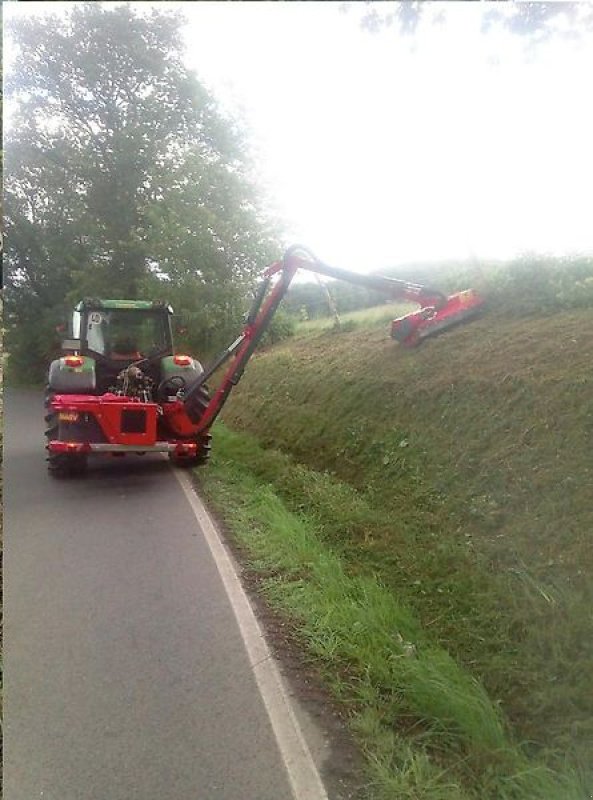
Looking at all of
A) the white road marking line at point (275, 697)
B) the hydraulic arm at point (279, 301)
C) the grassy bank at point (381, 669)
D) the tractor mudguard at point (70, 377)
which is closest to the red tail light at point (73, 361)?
the tractor mudguard at point (70, 377)

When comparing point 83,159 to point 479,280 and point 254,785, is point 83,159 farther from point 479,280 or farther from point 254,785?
point 254,785

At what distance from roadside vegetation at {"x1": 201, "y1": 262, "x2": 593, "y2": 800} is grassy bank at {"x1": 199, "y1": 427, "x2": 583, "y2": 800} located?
0.03 feet

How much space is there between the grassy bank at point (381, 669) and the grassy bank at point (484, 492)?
12cm

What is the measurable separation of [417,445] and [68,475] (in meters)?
4.35

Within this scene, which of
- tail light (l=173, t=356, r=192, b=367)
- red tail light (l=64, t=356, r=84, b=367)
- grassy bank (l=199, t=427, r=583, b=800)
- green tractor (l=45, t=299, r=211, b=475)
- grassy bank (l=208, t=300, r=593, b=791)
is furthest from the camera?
tail light (l=173, t=356, r=192, b=367)

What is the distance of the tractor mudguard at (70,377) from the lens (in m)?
7.91

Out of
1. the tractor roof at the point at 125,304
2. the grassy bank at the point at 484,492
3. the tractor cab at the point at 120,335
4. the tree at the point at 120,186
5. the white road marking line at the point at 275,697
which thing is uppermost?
the tree at the point at 120,186

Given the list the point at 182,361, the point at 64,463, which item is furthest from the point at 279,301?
the point at 64,463

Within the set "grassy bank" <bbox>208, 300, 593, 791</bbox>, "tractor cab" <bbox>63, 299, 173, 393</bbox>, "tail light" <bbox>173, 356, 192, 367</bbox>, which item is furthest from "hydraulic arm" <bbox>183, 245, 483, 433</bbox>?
"tractor cab" <bbox>63, 299, 173, 393</bbox>

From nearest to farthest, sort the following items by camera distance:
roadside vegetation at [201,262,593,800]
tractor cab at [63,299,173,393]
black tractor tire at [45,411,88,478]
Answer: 1. roadside vegetation at [201,262,593,800]
2. black tractor tire at [45,411,88,478]
3. tractor cab at [63,299,173,393]

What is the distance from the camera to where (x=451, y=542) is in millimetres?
4527

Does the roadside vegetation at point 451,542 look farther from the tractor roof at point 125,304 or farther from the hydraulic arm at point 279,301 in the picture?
the tractor roof at point 125,304

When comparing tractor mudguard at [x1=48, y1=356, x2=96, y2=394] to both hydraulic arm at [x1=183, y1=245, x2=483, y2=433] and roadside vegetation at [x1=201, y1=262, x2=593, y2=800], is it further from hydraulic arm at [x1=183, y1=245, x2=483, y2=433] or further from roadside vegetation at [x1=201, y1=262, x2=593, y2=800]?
roadside vegetation at [x1=201, y1=262, x2=593, y2=800]

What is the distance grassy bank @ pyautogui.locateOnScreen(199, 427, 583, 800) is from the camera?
253 centimetres
